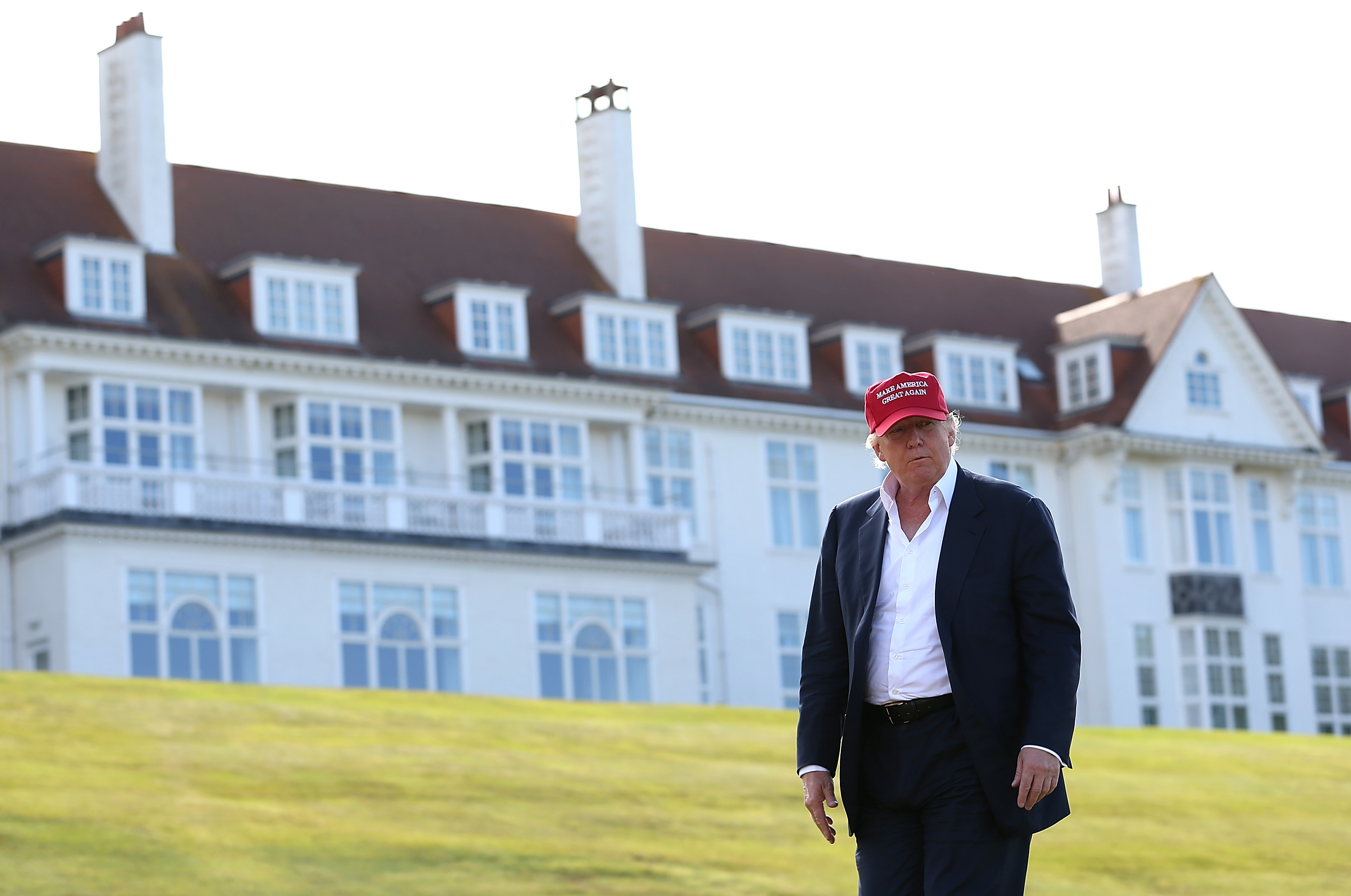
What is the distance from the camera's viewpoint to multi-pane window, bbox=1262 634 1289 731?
4847 centimetres

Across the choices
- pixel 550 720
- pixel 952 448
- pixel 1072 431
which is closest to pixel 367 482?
pixel 550 720

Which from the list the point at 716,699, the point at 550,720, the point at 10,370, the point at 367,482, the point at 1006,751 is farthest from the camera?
the point at 716,699

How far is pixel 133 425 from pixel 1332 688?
88.7ft

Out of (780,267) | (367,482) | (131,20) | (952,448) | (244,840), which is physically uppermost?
(131,20)

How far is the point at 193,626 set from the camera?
116 ft

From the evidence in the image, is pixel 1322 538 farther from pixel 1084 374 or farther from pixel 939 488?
pixel 939 488

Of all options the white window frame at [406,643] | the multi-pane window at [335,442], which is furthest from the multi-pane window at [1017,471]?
the multi-pane window at [335,442]

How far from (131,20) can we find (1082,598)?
21681mm

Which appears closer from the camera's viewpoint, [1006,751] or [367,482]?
[1006,751]

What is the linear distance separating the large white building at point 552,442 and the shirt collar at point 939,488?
28.3 meters

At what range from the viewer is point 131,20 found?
40.3 m

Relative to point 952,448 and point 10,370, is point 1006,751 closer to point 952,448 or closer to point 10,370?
point 952,448

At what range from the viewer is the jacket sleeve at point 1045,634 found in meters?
7.23

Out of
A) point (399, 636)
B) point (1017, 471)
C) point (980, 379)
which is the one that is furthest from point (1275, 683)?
point (399, 636)
